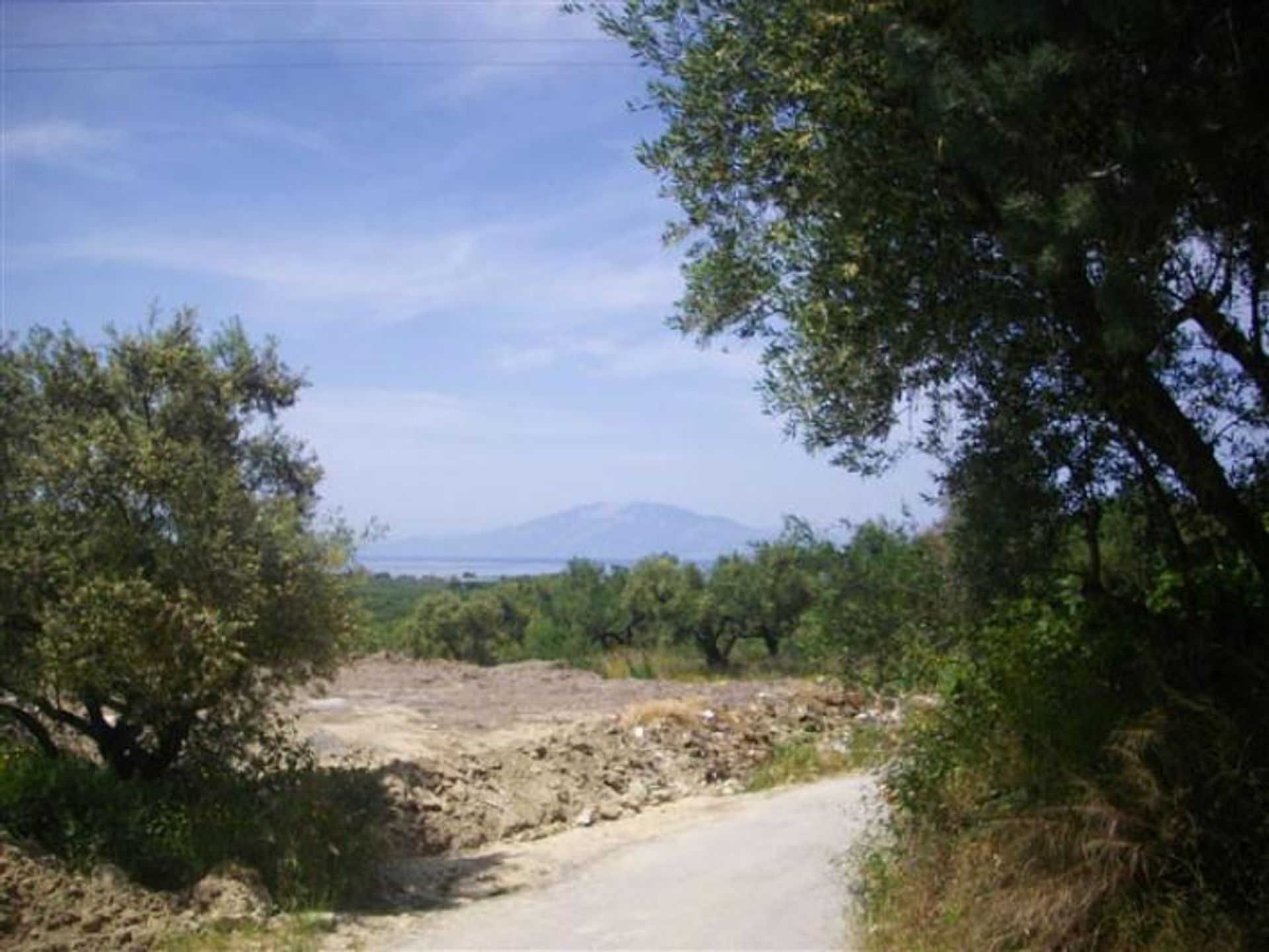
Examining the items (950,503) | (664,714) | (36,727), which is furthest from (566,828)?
(950,503)

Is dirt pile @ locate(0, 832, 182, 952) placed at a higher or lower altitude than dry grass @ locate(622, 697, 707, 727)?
lower

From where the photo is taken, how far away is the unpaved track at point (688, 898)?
28.5 ft

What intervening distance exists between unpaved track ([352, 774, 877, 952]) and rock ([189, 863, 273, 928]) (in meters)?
1.04

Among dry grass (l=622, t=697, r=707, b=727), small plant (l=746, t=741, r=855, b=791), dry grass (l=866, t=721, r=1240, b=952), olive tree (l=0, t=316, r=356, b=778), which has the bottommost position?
small plant (l=746, t=741, r=855, b=791)

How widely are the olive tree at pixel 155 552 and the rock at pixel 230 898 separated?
156cm

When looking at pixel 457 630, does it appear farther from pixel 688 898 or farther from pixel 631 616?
pixel 688 898

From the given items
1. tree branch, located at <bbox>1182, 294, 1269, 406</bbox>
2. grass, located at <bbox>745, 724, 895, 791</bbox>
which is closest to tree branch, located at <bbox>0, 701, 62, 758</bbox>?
grass, located at <bbox>745, 724, 895, 791</bbox>

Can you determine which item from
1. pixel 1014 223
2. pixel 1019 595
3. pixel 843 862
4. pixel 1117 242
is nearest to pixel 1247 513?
pixel 1019 595

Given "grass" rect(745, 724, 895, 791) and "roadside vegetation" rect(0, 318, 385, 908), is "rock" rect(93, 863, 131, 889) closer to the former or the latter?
"roadside vegetation" rect(0, 318, 385, 908)

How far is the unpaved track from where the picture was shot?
8686 mm

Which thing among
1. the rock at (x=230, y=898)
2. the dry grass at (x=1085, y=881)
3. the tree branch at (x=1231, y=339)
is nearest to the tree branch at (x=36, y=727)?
the rock at (x=230, y=898)

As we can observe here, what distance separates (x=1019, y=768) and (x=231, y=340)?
8265 mm

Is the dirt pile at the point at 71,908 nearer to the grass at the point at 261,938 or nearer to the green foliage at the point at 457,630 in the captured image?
the grass at the point at 261,938

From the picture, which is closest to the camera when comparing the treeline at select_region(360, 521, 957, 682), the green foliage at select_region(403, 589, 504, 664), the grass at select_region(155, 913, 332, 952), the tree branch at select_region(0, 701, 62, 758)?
the grass at select_region(155, 913, 332, 952)
